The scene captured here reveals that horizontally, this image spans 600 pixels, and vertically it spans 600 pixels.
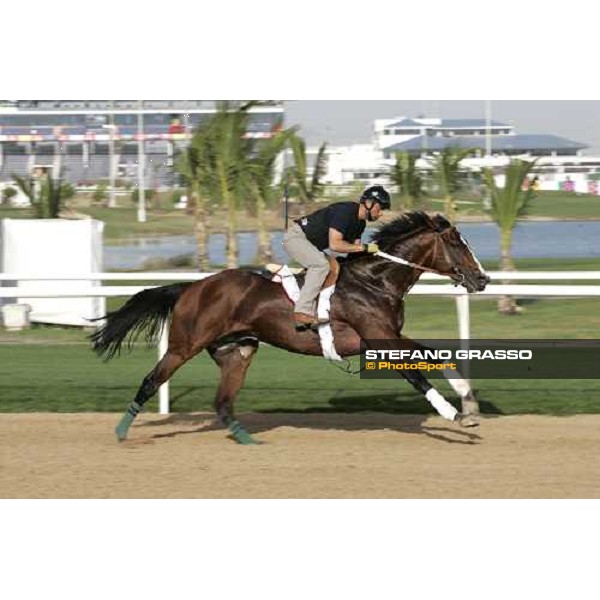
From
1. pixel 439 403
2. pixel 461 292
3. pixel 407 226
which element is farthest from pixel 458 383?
pixel 407 226

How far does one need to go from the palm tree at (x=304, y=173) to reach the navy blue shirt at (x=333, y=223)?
960 centimetres

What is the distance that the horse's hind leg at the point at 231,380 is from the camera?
24.2 feet

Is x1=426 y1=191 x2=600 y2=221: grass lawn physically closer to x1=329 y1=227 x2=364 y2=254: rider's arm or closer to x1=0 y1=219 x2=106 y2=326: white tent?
x1=0 y1=219 x2=106 y2=326: white tent

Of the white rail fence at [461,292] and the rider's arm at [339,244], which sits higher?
the rider's arm at [339,244]

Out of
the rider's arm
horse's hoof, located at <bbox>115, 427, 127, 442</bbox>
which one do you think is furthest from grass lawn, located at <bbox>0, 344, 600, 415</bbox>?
the rider's arm

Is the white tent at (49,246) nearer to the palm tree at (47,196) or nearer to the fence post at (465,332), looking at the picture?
the palm tree at (47,196)

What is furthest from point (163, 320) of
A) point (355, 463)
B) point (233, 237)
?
point (233, 237)

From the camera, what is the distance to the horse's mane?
24.7 feet

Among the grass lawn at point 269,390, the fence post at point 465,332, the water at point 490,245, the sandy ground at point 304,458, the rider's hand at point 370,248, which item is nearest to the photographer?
the sandy ground at point 304,458

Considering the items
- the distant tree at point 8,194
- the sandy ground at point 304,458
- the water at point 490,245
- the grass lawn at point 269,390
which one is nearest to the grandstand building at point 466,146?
the water at point 490,245

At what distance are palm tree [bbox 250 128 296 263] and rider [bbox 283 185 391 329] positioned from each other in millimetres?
9262

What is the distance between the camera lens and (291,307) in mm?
7309

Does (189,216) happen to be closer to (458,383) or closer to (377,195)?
(458,383)

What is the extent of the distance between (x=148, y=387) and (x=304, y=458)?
1.20 meters
